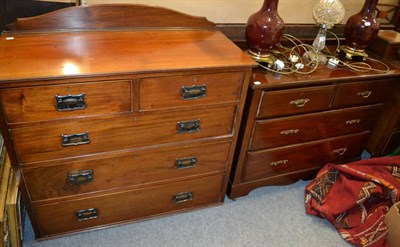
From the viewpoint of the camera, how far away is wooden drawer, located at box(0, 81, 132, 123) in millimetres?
1074

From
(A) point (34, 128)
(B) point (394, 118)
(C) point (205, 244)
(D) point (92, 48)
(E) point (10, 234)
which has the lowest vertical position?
(C) point (205, 244)

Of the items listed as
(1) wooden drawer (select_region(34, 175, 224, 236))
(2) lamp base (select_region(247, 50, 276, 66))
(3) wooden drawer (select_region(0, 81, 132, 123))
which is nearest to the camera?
(3) wooden drawer (select_region(0, 81, 132, 123))

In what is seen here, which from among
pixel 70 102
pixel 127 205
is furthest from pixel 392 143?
pixel 70 102

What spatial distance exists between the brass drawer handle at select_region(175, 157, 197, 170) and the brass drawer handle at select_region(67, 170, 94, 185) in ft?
1.28

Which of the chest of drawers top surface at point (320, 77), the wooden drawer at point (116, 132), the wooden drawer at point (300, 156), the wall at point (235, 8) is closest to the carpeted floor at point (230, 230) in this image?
the wooden drawer at point (300, 156)

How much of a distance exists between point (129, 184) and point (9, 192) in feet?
1.61

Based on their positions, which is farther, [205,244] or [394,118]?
[394,118]

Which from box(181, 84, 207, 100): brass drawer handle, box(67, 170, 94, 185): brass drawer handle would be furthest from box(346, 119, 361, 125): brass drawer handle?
box(67, 170, 94, 185): brass drawer handle

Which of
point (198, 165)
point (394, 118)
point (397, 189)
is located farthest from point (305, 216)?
point (394, 118)

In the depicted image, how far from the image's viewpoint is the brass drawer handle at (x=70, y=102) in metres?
1.12

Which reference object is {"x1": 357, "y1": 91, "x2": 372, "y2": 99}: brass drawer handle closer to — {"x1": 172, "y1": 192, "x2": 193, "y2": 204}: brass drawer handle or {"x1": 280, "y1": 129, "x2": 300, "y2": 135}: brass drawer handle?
{"x1": 280, "y1": 129, "x2": 300, "y2": 135}: brass drawer handle

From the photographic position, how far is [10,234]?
1330mm

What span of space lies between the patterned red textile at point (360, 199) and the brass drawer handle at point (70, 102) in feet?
4.49

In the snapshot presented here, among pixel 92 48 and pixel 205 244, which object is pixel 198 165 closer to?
pixel 205 244
